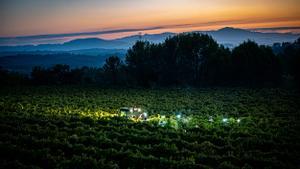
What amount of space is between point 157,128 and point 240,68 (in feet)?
178

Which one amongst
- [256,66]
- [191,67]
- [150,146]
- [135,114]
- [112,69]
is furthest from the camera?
[112,69]

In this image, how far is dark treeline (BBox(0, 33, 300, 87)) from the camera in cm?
6825

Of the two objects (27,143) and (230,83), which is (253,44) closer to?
(230,83)

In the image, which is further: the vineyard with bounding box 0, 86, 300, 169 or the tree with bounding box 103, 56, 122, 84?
the tree with bounding box 103, 56, 122, 84

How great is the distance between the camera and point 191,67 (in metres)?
74.4

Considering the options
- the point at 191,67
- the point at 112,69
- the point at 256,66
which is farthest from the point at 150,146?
the point at 112,69

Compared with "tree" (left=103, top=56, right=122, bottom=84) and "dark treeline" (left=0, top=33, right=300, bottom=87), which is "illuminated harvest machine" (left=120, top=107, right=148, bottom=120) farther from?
"tree" (left=103, top=56, right=122, bottom=84)

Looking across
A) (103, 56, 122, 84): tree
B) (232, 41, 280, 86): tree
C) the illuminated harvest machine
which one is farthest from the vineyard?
(103, 56, 122, 84): tree

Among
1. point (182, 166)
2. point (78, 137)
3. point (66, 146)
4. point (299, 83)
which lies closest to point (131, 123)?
point (78, 137)

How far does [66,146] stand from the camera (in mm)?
14023

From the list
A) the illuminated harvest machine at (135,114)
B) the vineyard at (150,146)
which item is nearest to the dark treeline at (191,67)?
the illuminated harvest machine at (135,114)

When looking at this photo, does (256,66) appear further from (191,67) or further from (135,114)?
(135,114)

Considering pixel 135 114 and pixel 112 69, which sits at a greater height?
pixel 135 114

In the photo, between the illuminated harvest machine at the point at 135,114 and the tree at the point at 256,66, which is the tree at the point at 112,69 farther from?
the illuminated harvest machine at the point at 135,114
